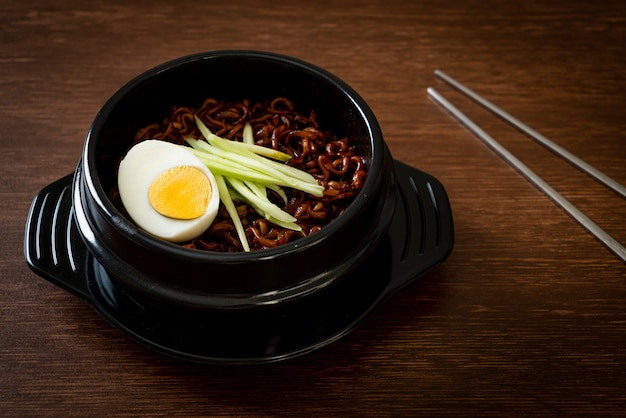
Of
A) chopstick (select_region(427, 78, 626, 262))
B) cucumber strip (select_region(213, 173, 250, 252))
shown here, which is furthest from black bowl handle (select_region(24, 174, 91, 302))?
chopstick (select_region(427, 78, 626, 262))

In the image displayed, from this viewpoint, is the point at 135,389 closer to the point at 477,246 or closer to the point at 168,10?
the point at 477,246

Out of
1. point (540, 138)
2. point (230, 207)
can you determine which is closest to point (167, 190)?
point (230, 207)

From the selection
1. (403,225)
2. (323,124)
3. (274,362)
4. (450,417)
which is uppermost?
(323,124)

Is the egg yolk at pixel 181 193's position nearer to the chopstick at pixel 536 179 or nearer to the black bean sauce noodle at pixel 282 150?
the black bean sauce noodle at pixel 282 150

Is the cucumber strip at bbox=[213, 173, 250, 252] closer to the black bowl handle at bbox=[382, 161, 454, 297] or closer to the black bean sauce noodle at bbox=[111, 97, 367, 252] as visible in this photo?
the black bean sauce noodle at bbox=[111, 97, 367, 252]

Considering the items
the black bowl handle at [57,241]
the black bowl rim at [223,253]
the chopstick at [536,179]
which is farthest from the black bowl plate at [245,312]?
the chopstick at [536,179]

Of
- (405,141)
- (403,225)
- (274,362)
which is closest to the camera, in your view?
(274,362)

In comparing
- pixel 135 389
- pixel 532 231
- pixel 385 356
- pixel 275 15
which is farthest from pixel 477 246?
pixel 275 15
